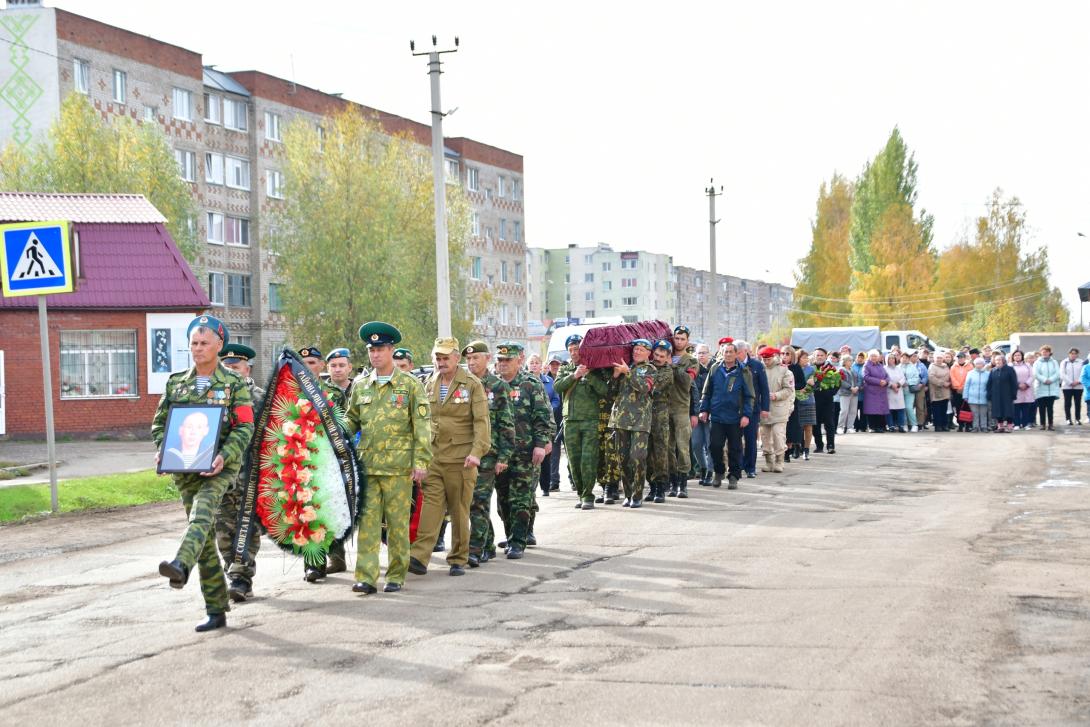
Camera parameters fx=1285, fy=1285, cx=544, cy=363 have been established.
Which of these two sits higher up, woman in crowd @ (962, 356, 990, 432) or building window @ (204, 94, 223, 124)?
building window @ (204, 94, 223, 124)

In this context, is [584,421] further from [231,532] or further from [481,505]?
[231,532]

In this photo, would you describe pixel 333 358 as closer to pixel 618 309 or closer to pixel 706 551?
pixel 706 551

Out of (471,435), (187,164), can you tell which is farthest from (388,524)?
(187,164)

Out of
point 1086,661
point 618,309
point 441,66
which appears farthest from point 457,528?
point 618,309

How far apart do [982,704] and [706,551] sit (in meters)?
5.24

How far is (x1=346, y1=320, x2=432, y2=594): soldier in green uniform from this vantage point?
9.36m

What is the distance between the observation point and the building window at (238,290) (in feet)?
201

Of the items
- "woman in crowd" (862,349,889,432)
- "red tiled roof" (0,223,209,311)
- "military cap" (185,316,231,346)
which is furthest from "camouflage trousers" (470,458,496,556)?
"red tiled roof" (0,223,209,311)

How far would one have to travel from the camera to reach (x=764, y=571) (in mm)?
9945

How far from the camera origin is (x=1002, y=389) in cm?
2902

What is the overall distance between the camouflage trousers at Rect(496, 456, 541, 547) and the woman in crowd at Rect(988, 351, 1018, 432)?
66.9 ft

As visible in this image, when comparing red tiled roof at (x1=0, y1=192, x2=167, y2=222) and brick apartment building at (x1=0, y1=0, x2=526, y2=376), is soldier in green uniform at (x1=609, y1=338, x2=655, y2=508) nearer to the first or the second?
red tiled roof at (x1=0, y1=192, x2=167, y2=222)

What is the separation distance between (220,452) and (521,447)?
11.8 ft

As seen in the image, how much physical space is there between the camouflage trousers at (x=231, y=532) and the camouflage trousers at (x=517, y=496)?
94.8 inches
